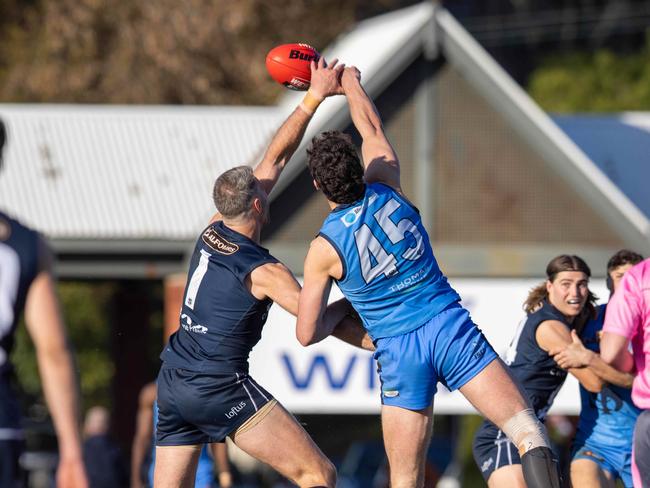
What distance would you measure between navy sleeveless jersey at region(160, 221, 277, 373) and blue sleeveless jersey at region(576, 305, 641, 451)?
2197 mm

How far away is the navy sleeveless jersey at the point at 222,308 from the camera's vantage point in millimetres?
6652

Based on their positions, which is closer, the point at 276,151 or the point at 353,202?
the point at 353,202

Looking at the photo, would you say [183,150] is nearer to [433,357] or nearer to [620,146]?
[620,146]

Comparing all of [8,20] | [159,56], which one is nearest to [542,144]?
[159,56]

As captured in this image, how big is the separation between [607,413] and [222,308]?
2587 millimetres

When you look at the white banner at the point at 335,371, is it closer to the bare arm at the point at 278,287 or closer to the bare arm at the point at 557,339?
the bare arm at the point at 557,339

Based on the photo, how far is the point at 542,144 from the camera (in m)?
14.3

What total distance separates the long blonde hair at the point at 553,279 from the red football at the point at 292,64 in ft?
5.96

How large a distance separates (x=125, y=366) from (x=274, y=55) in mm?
11810

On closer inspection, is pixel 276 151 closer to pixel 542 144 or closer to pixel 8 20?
pixel 542 144

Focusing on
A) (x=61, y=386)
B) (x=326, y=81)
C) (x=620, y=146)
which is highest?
(x=620, y=146)

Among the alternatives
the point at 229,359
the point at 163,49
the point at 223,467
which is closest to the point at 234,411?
the point at 229,359

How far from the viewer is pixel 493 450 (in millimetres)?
7637

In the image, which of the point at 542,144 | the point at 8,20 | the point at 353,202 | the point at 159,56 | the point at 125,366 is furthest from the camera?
the point at 8,20
